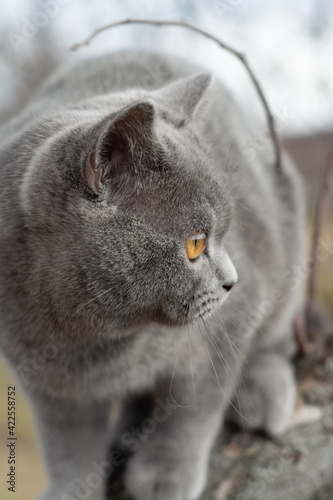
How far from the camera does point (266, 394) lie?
5.67 feet

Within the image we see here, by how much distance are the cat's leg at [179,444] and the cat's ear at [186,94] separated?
0.79m

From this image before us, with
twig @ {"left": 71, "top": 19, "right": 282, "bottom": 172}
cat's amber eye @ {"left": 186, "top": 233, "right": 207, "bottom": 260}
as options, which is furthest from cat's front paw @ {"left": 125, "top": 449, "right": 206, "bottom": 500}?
twig @ {"left": 71, "top": 19, "right": 282, "bottom": 172}

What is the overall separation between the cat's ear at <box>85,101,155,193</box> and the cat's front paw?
39.5 inches

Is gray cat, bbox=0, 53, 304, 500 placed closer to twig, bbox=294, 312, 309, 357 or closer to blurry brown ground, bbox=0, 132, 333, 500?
twig, bbox=294, 312, 309, 357

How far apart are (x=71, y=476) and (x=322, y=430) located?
0.84 m

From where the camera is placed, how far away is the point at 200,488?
148 centimetres

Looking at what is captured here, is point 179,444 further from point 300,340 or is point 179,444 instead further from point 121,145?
point 121,145

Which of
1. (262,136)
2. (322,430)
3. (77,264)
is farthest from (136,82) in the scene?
(322,430)

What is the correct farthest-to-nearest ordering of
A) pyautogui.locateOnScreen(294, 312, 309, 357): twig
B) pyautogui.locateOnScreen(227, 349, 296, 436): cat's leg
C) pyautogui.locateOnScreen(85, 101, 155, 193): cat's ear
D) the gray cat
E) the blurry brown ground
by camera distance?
pyautogui.locateOnScreen(294, 312, 309, 357): twig < the blurry brown ground < pyautogui.locateOnScreen(227, 349, 296, 436): cat's leg < the gray cat < pyautogui.locateOnScreen(85, 101, 155, 193): cat's ear

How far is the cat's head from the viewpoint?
919 millimetres

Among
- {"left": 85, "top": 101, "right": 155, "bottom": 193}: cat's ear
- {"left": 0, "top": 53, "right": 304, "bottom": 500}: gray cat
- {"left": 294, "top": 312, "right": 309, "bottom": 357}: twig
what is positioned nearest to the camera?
{"left": 85, "top": 101, "right": 155, "bottom": 193}: cat's ear

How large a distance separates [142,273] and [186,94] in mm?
504

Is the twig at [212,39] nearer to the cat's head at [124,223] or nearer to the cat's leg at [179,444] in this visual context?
the cat's head at [124,223]

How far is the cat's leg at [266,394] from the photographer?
159 centimetres
